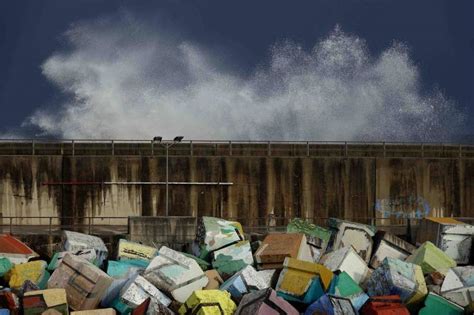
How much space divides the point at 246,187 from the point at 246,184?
0.11 meters

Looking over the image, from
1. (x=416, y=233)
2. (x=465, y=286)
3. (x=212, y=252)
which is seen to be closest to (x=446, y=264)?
(x=465, y=286)

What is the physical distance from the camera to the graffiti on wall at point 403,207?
2616 cm

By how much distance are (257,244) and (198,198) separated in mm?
6511

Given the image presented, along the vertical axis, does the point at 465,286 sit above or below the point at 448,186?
below

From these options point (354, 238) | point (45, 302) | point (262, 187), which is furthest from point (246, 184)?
point (45, 302)

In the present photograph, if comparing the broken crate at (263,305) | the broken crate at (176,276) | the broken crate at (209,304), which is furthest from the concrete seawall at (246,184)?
the broken crate at (263,305)

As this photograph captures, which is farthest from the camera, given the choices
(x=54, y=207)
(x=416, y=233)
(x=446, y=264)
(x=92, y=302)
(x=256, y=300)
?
(x=54, y=207)

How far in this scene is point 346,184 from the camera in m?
26.1

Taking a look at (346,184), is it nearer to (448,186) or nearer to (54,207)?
(448,186)

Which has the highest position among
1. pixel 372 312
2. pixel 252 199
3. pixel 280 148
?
pixel 280 148

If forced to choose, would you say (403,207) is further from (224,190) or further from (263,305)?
(263,305)

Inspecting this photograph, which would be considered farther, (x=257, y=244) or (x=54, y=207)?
(x=54, y=207)

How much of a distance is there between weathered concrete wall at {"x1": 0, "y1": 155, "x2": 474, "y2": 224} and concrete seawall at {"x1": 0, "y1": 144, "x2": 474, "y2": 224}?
3cm

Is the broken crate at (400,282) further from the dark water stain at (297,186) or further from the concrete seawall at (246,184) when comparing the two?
the concrete seawall at (246,184)
